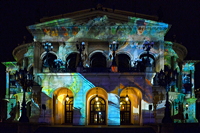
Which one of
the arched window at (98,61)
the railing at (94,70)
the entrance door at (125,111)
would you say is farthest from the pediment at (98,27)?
the entrance door at (125,111)

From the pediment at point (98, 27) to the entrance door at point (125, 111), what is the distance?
800cm

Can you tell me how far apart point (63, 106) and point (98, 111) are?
182 inches

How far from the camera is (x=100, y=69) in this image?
39.1 meters

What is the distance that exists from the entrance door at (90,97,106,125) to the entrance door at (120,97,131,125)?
2287 mm

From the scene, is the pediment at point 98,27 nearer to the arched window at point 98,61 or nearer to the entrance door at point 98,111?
the arched window at point 98,61

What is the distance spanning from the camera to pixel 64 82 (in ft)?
129

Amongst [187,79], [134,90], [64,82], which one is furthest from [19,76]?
[187,79]

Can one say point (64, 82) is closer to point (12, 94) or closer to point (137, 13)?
point (137, 13)

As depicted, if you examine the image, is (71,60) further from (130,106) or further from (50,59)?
(130,106)

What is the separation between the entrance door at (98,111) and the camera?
40.4 meters

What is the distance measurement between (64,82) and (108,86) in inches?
205

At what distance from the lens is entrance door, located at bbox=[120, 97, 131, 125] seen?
41.4 m

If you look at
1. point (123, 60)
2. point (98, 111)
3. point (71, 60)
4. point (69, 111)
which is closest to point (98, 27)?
point (123, 60)

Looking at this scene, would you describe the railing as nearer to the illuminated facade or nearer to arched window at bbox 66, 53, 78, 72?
the illuminated facade
